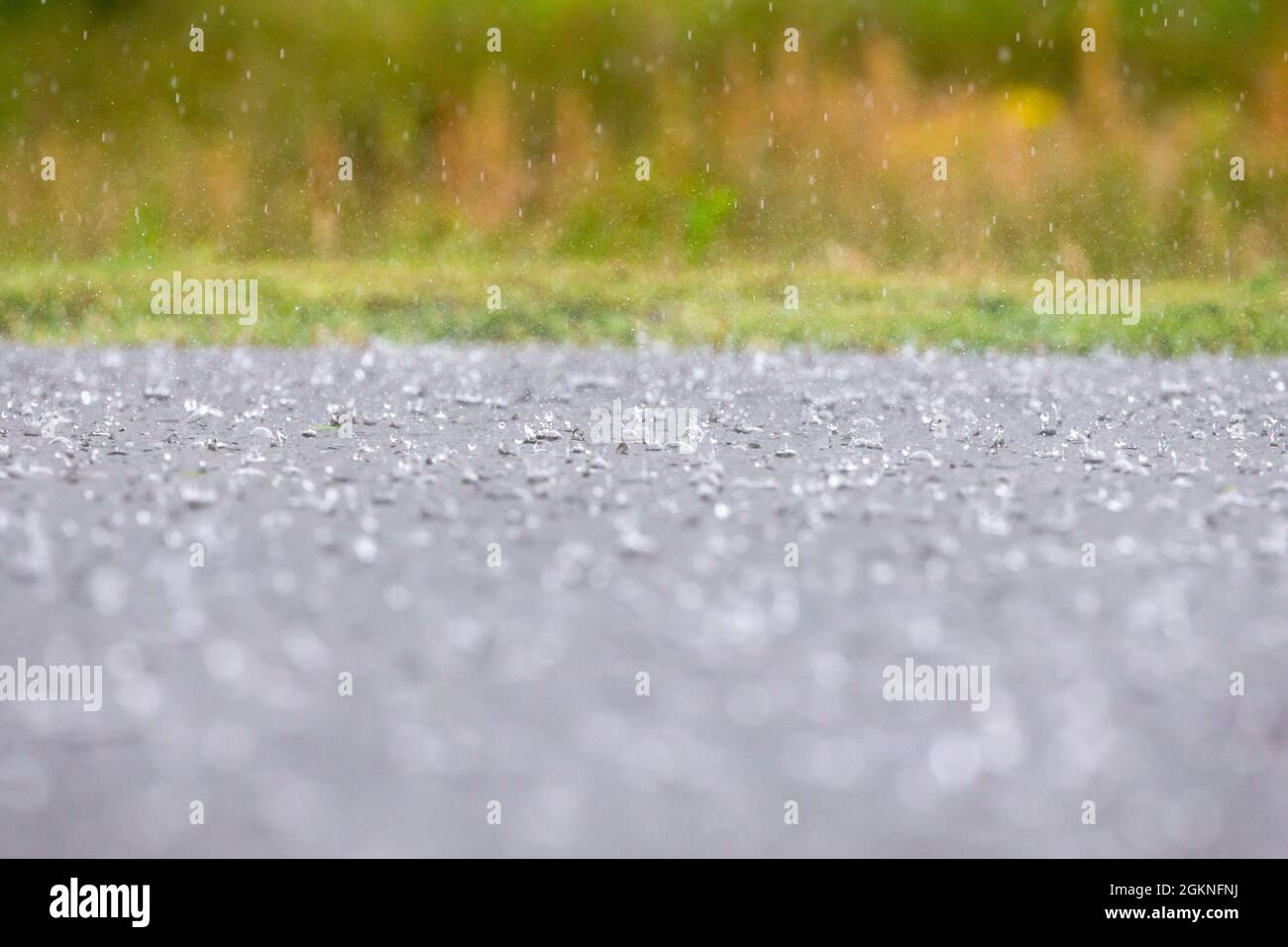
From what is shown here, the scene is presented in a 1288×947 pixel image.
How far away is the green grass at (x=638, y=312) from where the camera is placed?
13.0 metres

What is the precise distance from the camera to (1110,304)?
47.3 feet

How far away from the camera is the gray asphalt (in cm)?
284

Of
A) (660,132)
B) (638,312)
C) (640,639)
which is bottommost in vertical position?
(640,639)

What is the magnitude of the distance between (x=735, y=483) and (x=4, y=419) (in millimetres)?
4394

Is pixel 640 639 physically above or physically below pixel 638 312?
below

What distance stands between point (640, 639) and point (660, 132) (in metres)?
15.0

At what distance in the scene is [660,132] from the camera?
18141mm

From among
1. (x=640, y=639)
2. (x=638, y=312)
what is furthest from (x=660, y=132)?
(x=640, y=639)

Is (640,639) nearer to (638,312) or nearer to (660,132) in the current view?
(638,312)

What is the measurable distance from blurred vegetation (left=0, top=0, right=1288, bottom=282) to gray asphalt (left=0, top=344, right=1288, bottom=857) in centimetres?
905

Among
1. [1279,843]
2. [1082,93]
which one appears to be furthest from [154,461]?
Answer: [1082,93]

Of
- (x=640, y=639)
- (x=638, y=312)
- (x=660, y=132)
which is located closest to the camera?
(x=640, y=639)

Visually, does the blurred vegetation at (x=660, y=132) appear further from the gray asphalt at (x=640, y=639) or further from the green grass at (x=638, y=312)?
the gray asphalt at (x=640, y=639)

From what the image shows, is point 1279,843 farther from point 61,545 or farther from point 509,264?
point 509,264
